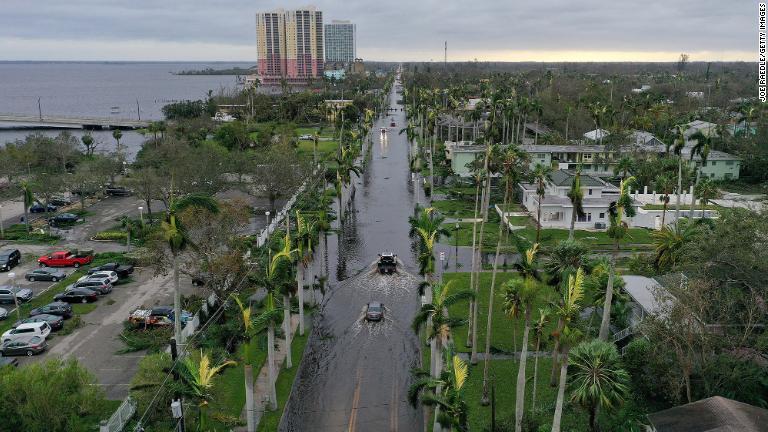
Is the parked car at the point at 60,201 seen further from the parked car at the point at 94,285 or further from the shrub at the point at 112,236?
the parked car at the point at 94,285

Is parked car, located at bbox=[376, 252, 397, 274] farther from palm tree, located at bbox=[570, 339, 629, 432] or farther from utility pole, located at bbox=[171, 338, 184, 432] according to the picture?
palm tree, located at bbox=[570, 339, 629, 432]

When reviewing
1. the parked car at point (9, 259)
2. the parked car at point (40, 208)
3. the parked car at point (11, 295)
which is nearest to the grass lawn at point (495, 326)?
the parked car at point (11, 295)

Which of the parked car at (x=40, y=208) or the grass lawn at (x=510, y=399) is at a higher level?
the parked car at (x=40, y=208)

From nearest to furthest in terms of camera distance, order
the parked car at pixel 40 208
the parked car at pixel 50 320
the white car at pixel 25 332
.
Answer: the white car at pixel 25 332 → the parked car at pixel 50 320 → the parked car at pixel 40 208

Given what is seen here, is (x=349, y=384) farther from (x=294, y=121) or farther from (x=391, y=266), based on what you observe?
(x=294, y=121)

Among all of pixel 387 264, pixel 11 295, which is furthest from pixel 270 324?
pixel 11 295

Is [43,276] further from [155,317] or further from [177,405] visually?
[177,405]
